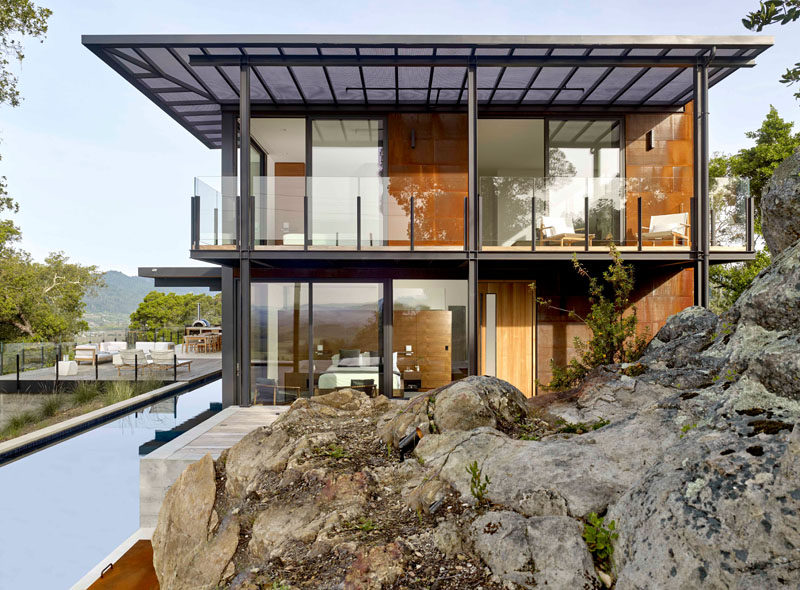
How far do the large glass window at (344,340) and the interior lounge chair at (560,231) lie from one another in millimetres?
3734

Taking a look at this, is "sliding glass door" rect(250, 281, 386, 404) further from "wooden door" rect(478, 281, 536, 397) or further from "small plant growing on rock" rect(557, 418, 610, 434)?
"small plant growing on rock" rect(557, 418, 610, 434)

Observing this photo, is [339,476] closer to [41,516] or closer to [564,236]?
Answer: [564,236]

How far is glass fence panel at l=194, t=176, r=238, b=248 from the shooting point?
7871 millimetres

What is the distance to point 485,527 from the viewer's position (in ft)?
9.76

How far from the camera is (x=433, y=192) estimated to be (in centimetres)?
841

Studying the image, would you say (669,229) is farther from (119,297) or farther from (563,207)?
(119,297)

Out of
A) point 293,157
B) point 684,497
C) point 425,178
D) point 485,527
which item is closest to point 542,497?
point 485,527

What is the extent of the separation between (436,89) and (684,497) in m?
8.25

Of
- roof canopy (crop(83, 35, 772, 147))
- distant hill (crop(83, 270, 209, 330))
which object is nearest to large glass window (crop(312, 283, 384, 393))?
roof canopy (crop(83, 35, 772, 147))

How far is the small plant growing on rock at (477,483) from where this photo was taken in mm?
3316

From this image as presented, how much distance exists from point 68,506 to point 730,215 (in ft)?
44.8

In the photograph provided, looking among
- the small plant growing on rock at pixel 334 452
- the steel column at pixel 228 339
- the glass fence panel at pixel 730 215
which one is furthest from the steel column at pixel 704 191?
the steel column at pixel 228 339

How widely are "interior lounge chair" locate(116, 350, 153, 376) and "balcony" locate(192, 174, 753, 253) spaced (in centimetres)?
1042

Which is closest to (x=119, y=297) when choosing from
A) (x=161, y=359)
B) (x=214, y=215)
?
(x=161, y=359)
